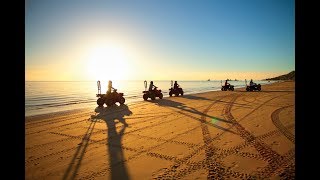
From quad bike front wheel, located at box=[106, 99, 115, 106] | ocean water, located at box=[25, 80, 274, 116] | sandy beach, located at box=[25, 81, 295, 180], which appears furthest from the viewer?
ocean water, located at box=[25, 80, 274, 116]

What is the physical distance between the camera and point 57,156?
6.37 m

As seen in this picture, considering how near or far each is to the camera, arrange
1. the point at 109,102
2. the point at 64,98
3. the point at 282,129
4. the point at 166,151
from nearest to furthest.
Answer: the point at 166,151, the point at 282,129, the point at 109,102, the point at 64,98

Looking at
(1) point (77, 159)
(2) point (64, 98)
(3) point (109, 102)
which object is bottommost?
(1) point (77, 159)

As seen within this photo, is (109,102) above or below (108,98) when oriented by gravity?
below

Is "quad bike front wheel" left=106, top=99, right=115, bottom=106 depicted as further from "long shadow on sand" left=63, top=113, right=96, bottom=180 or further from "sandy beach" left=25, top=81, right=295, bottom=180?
"long shadow on sand" left=63, top=113, right=96, bottom=180

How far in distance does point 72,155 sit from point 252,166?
4783mm

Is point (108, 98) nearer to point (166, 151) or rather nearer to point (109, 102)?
point (109, 102)

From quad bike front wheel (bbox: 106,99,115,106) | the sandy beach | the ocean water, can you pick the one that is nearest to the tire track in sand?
the sandy beach

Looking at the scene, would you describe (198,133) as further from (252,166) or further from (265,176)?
(265,176)

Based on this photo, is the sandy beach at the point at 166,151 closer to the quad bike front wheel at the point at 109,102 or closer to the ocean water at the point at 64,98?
the quad bike front wheel at the point at 109,102

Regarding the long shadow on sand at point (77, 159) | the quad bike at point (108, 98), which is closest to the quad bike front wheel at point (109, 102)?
the quad bike at point (108, 98)

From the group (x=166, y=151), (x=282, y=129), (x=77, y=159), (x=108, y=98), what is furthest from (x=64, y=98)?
(x=282, y=129)

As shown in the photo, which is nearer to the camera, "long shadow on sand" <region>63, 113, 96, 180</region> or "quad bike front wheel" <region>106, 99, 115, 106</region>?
"long shadow on sand" <region>63, 113, 96, 180</region>
